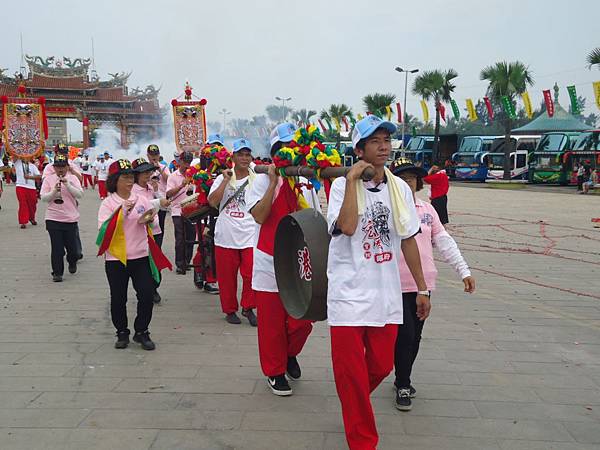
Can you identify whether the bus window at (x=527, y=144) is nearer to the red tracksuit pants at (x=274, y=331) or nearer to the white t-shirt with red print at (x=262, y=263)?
the white t-shirt with red print at (x=262, y=263)

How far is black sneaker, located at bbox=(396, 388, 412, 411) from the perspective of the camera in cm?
386

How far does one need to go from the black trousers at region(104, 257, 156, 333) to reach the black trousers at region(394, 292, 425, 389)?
7.55 ft

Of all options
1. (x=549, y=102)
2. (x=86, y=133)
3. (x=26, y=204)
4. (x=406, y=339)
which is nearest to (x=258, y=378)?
(x=406, y=339)

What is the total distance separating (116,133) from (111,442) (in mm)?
48426

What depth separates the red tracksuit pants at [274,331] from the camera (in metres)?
4.16

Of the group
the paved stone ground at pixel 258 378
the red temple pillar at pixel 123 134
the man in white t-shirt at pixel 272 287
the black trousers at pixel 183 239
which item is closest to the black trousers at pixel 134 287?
the paved stone ground at pixel 258 378

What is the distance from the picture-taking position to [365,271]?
3.12m

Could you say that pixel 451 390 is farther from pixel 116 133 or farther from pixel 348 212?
pixel 116 133

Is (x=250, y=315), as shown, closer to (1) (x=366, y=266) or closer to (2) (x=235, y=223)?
(2) (x=235, y=223)

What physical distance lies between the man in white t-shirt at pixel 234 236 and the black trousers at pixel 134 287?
102cm

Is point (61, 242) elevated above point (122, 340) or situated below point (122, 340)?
above

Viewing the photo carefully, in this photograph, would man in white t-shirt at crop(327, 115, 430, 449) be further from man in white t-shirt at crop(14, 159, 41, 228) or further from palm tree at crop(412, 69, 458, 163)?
palm tree at crop(412, 69, 458, 163)

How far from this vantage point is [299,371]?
4.42 meters

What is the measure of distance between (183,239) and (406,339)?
5.31 m
